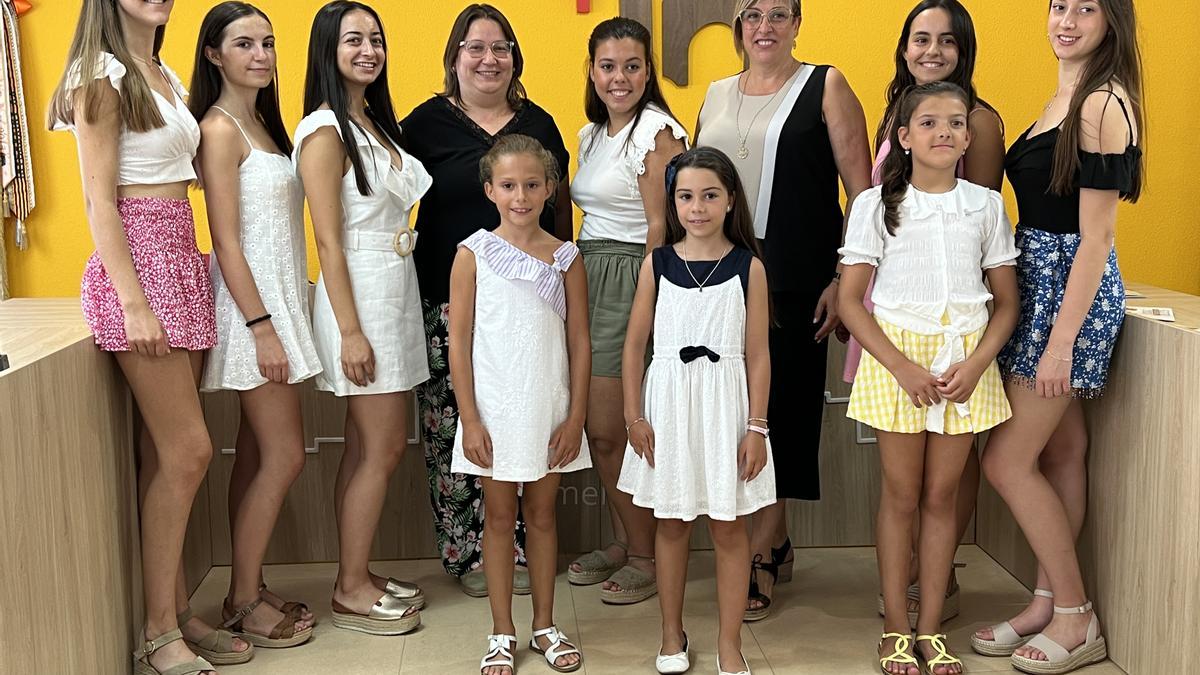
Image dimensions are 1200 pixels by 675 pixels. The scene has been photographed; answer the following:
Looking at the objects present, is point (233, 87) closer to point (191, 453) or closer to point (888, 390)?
point (191, 453)

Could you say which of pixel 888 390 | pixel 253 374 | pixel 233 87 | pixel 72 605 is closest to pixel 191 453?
pixel 253 374

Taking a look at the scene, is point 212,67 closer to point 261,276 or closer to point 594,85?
point 261,276

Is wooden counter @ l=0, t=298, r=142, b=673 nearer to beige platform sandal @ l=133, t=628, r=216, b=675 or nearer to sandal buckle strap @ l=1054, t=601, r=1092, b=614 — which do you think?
beige platform sandal @ l=133, t=628, r=216, b=675

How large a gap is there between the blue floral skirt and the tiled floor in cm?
66

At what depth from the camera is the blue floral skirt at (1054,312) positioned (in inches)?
98.1

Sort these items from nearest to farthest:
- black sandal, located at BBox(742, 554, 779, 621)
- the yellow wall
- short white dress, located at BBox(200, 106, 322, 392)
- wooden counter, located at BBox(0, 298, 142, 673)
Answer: wooden counter, located at BBox(0, 298, 142, 673) < short white dress, located at BBox(200, 106, 322, 392) < black sandal, located at BBox(742, 554, 779, 621) < the yellow wall

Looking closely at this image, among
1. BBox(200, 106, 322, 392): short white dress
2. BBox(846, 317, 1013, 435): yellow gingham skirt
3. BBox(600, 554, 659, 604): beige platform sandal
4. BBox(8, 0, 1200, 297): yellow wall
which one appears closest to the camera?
BBox(846, 317, 1013, 435): yellow gingham skirt

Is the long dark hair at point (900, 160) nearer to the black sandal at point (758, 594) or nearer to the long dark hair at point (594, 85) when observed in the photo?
the long dark hair at point (594, 85)

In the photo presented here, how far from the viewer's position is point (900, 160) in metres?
2.50

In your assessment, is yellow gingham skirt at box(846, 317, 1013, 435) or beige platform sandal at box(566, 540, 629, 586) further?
beige platform sandal at box(566, 540, 629, 586)

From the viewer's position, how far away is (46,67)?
3.69 m

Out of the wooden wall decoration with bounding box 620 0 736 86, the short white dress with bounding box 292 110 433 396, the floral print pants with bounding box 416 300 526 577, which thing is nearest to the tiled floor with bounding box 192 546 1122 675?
the floral print pants with bounding box 416 300 526 577

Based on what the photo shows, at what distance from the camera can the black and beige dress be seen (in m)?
2.79

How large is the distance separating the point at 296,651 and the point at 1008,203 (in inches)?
102
